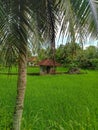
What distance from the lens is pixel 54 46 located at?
2.87 m

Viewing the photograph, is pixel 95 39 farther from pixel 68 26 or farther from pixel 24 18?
pixel 24 18

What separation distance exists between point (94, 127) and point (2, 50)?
1927 millimetres

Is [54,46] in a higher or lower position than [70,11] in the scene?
lower

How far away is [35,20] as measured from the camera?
2.89 m

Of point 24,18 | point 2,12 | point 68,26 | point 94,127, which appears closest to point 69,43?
point 68,26

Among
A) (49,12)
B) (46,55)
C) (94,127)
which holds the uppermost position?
(49,12)

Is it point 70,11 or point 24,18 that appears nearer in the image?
point 70,11

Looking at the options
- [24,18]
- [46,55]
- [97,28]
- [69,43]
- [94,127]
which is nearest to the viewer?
[97,28]

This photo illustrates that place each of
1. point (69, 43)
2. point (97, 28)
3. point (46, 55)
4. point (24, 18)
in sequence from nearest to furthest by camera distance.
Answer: point (97, 28) → point (69, 43) → point (24, 18) → point (46, 55)

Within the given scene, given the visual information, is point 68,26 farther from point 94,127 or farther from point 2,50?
point 94,127

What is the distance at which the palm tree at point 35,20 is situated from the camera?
2.45m

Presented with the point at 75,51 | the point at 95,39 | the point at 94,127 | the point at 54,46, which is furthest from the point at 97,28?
the point at 94,127

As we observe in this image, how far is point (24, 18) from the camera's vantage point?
107 inches

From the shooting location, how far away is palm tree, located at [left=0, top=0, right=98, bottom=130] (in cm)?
245
